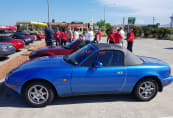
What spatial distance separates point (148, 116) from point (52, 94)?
2.11 meters

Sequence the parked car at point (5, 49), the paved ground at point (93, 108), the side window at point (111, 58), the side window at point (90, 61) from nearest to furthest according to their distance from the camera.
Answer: the paved ground at point (93, 108)
the side window at point (90, 61)
the side window at point (111, 58)
the parked car at point (5, 49)

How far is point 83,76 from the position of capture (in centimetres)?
342

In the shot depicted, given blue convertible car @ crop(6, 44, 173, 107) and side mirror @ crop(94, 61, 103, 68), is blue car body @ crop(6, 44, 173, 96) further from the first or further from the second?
side mirror @ crop(94, 61, 103, 68)

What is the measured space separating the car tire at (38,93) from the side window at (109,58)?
1104mm

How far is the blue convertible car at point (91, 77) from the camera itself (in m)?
3.38

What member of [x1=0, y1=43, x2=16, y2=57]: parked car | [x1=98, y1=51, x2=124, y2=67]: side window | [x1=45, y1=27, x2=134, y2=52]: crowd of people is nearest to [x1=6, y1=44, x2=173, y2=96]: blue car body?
[x1=98, y1=51, x2=124, y2=67]: side window

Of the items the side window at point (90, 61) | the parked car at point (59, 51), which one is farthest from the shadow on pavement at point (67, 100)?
the parked car at point (59, 51)

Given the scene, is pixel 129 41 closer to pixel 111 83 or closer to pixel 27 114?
pixel 111 83

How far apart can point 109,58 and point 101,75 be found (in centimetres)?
48

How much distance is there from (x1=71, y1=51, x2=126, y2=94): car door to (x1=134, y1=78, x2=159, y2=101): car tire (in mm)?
483

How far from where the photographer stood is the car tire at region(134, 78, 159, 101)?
3.77 meters

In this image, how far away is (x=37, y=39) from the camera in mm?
24734

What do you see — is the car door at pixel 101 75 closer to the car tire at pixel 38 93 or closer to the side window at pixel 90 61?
the side window at pixel 90 61

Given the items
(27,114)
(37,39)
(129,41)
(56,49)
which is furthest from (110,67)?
(37,39)
